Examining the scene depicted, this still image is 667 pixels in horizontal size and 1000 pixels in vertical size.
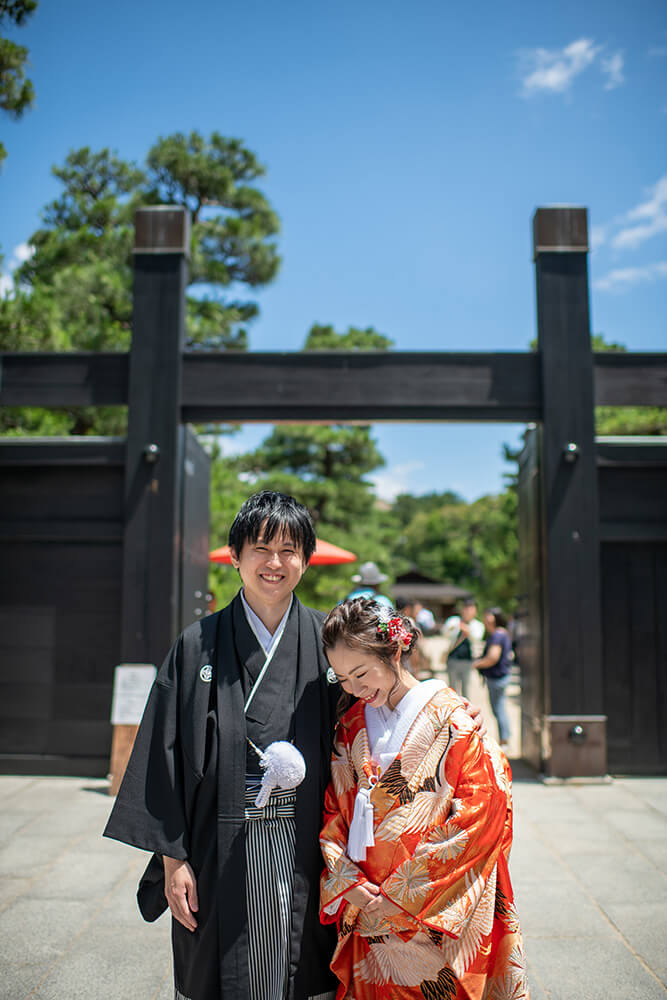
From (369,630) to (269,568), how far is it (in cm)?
31

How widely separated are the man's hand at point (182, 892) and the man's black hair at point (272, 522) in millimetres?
800

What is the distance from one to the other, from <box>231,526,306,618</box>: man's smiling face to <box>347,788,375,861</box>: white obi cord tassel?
54cm

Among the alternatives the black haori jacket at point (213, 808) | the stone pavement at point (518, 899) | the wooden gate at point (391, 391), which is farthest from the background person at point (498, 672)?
the black haori jacket at point (213, 808)

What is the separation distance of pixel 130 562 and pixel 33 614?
0.87 meters

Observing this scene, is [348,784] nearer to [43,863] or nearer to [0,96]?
[43,863]

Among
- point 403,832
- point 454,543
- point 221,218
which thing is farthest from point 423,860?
point 454,543

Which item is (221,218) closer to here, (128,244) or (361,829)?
(128,244)

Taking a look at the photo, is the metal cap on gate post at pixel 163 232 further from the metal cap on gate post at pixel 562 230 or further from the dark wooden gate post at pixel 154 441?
the metal cap on gate post at pixel 562 230

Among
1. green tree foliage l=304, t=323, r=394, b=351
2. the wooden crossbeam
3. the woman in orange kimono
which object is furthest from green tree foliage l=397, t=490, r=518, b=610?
the woman in orange kimono

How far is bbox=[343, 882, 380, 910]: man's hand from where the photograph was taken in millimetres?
1708

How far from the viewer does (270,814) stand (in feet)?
5.79

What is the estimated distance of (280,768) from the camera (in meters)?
1.71

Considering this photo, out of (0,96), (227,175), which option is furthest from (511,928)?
(227,175)

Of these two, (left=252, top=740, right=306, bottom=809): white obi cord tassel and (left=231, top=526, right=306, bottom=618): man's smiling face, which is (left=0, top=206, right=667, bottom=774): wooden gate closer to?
(left=231, top=526, right=306, bottom=618): man's smiling face
